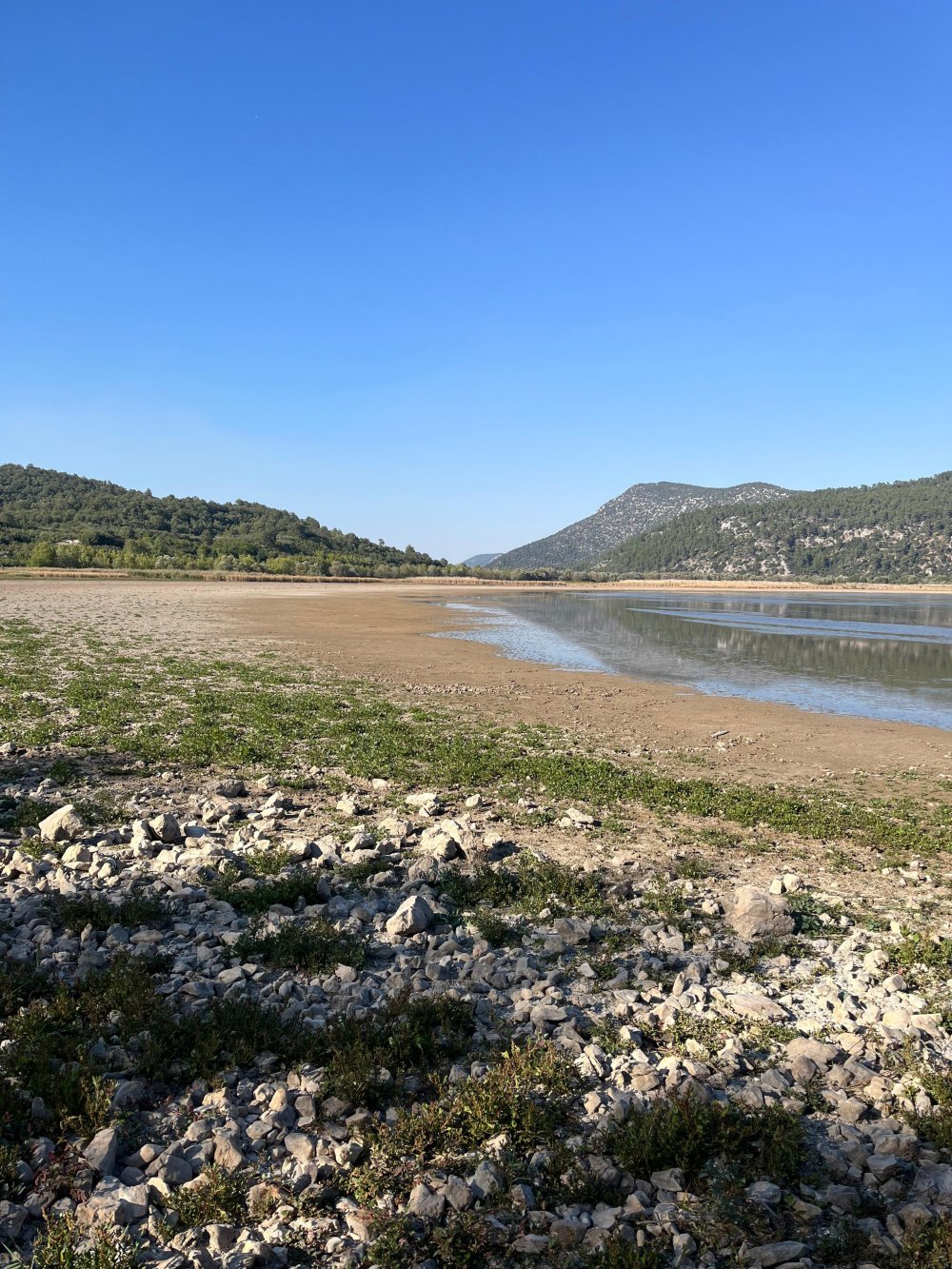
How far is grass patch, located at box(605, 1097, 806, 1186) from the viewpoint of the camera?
4.61 m

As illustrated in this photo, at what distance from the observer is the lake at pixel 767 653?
28219 mm

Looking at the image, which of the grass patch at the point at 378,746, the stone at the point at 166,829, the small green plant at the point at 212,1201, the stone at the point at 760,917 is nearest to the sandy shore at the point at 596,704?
the grass patch at the point at 378,746

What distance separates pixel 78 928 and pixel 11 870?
6.68 feet

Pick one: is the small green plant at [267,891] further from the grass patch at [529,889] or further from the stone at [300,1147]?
the stone at [300,1147]

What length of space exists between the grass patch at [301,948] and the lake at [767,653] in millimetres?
22056

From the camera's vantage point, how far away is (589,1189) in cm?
440

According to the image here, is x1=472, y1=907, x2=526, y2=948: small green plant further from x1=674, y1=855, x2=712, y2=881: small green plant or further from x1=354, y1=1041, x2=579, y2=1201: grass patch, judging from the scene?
x1=674, y1=855, x2=712, y2=881: small green plant

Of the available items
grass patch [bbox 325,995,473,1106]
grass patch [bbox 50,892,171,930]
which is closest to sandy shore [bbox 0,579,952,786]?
grass patch [bbox 325,995,473,1106]

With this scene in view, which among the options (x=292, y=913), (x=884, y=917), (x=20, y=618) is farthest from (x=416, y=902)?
(x=20, y=618)

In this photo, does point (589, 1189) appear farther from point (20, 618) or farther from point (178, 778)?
point (20, 618)

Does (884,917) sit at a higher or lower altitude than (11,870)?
lower

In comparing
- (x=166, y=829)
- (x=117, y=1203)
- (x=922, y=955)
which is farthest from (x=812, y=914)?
(x=166, y=829)

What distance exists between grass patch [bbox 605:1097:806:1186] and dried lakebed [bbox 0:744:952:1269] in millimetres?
22

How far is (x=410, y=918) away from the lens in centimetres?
774
